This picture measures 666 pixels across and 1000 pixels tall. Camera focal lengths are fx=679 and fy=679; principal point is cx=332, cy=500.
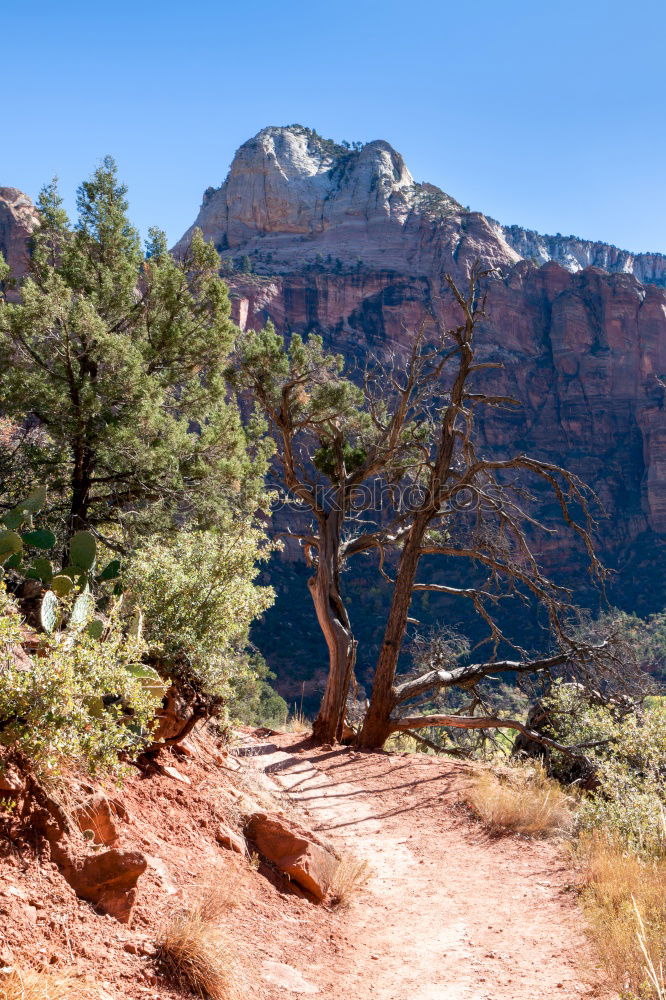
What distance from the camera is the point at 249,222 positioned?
93125 mm

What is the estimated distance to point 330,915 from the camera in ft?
13.4

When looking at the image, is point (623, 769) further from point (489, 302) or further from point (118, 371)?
point (489, 302)

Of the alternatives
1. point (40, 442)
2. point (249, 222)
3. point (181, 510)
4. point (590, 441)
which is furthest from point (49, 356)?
point (249, 222)

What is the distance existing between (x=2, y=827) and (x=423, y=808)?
16.5ft

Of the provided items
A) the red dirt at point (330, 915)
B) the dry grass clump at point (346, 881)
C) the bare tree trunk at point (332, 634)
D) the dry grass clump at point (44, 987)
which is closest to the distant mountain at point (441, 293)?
the bare tree trunk at point (332, 634)

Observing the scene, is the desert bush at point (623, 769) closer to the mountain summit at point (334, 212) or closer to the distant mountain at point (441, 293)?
the distant mountain at point (441, 293)

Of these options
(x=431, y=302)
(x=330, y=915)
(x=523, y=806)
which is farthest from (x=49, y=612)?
(x=431, y=302)

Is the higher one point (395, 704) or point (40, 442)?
point (40, 442)

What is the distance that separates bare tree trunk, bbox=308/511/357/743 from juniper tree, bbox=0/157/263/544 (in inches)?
68.0

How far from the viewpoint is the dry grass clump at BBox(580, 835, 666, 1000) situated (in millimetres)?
2951

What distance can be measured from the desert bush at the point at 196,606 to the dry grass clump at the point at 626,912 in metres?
2.56

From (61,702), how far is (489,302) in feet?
261

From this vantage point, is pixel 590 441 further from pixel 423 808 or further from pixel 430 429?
pixel 423 808

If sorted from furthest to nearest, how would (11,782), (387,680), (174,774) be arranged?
(387,680) < (174,774) < (11,782)
